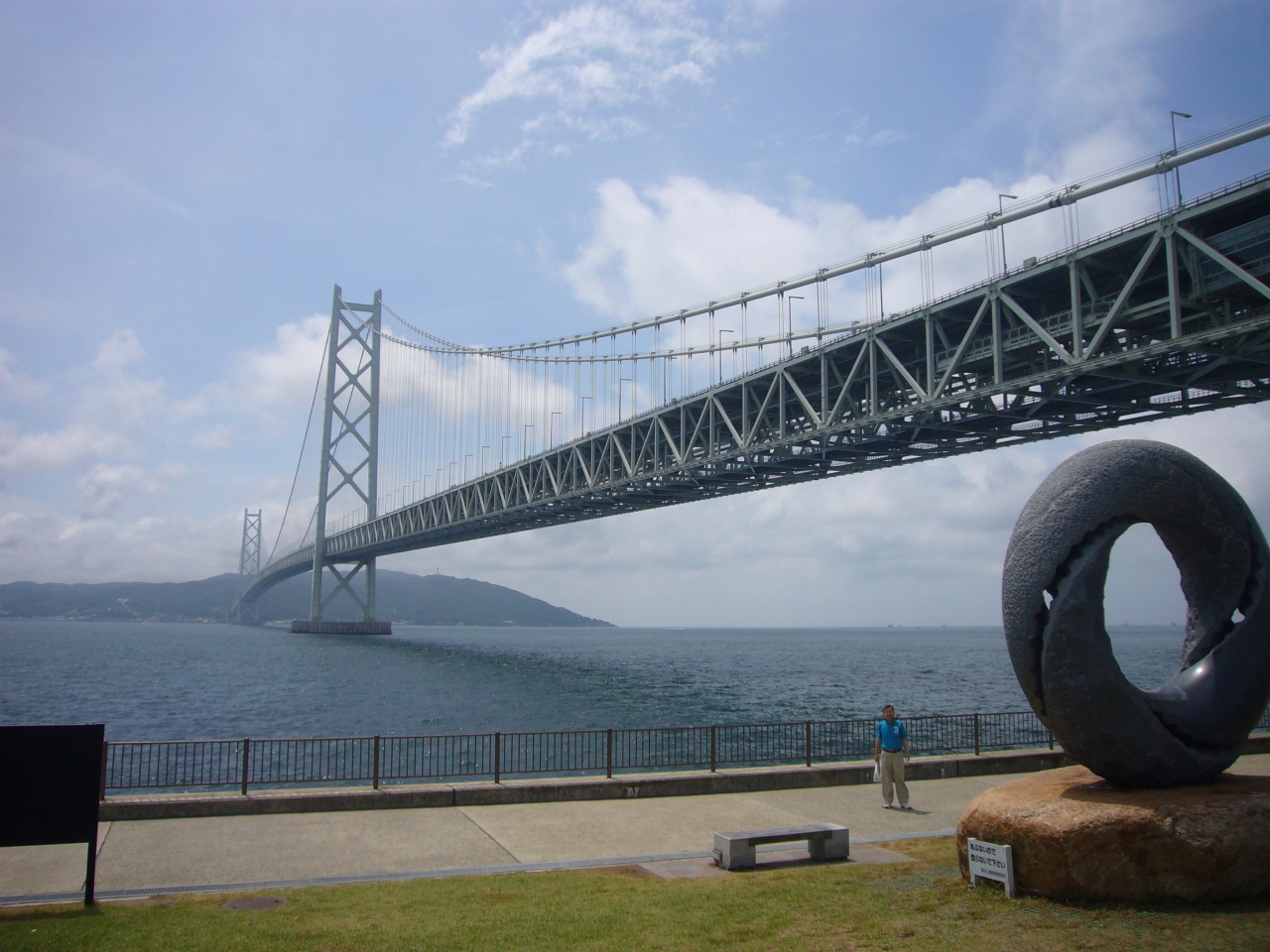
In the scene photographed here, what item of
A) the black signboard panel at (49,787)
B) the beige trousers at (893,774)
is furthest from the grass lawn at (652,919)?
the beige trousers at (893,774)

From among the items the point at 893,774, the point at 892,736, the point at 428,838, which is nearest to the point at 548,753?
the point at 893,774

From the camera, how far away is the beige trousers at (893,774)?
1254cm

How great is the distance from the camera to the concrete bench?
30.6 ft

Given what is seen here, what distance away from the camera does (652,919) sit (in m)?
7.45

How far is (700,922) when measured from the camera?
7352 mm

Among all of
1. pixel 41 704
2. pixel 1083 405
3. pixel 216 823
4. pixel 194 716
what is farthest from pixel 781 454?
→ pixel 41 704

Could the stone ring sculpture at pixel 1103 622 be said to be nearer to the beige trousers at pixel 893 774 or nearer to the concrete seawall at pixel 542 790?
the beige trousers at pixel 893 774

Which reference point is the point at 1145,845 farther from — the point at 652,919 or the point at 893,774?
the point at 893,774

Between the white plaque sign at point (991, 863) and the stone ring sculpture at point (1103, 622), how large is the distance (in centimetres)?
123

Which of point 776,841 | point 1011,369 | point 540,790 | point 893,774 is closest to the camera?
point 776,841

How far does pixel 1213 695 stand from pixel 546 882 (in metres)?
6.18

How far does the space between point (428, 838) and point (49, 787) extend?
4088 mm

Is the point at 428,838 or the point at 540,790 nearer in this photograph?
the point at 428,838

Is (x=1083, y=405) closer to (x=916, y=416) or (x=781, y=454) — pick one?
(x=916, y=416)
